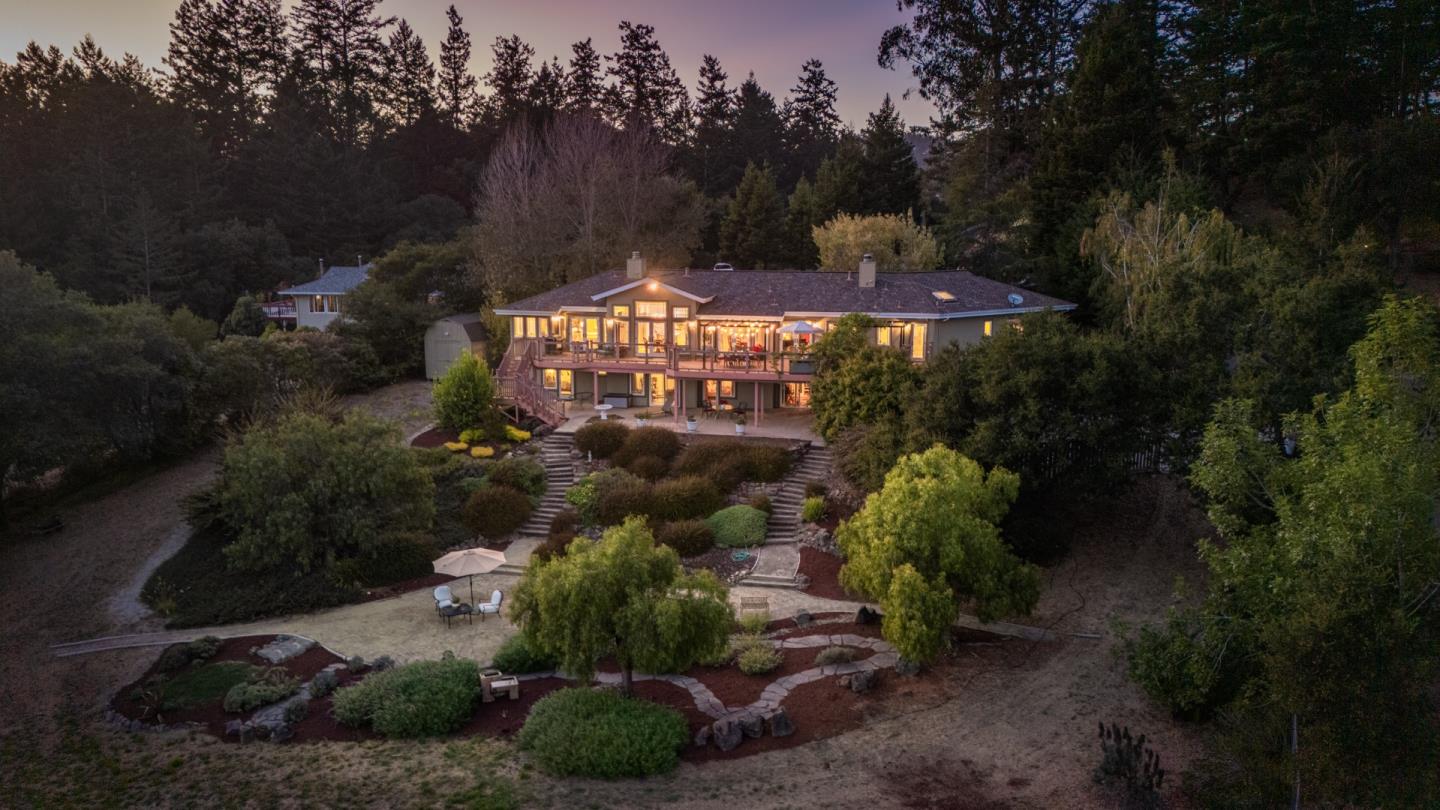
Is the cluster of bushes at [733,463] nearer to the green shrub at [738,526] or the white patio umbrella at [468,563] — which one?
the green shrub at [738,526]

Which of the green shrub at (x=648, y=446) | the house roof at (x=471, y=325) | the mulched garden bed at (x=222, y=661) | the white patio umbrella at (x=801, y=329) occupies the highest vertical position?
the house roof at (x=471, y=325)

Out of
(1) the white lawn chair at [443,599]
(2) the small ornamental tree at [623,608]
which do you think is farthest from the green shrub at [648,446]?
(2) the small ornamental tree at [623,608]

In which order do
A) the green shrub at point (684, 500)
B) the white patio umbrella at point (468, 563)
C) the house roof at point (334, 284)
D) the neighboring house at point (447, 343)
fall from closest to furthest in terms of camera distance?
the white patio umbrella at point (468, 563), the green shrub at point (684, 500), the neighboring house at point (447, 343), the house roof at point (334, 284)

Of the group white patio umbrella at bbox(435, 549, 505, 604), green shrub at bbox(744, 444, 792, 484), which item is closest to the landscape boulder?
white patio umbrella at bbox(435, 549, 505, 604)

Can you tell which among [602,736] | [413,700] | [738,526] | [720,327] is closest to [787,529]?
[738,526]

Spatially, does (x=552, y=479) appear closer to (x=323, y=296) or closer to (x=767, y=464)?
(x=767, y=464)

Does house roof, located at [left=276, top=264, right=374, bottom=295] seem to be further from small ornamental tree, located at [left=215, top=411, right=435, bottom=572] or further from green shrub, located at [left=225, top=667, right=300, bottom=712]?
green shrub, located at [left=225, top=667, right=300, bottom=712]
